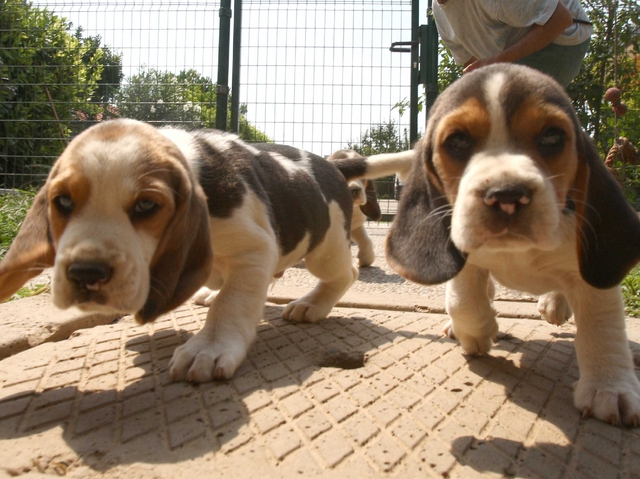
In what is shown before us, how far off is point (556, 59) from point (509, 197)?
92.0 inches

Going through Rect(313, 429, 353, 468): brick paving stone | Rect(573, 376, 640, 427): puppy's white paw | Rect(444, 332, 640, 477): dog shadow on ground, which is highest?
Rect(573, 376, 640, 427): puppy's white paw

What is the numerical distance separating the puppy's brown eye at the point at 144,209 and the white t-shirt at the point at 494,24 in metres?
2.47

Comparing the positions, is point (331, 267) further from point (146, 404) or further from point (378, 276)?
point (378, 276)

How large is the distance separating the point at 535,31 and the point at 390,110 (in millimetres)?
5145

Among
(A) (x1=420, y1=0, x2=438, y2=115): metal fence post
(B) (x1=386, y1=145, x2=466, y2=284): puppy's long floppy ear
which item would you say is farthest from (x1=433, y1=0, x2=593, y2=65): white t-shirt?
(A) (x1=420, y1=0, x2=438, y2=115): metal fence post

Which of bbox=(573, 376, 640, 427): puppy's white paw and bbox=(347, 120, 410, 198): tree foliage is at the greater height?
bbox=(347, 120, 410, 198): tree foliage

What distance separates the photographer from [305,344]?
273 centimetres

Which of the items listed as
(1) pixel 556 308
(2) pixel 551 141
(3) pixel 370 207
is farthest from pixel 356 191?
(2) pixel 551 141

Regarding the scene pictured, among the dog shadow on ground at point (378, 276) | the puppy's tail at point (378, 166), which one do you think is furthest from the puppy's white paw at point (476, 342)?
the dog shadow on ground at point (378, 276)

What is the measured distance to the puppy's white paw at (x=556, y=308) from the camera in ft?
9.57

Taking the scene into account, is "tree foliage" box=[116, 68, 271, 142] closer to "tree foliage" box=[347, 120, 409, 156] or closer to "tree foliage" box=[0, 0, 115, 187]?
"tree foliage" box=[0, 0, 115, 187]

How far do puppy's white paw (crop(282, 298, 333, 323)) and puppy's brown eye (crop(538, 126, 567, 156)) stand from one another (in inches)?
66.1

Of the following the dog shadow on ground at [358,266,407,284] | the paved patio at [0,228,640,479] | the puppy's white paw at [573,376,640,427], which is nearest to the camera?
the paved patio at [0,228,640,479]

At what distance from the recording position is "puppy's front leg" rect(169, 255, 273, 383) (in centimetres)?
212
